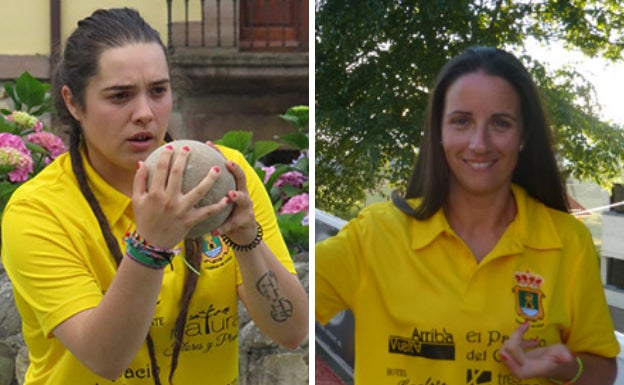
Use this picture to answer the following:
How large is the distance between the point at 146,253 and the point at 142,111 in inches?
6.9

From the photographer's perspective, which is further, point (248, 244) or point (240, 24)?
point (240, 24)

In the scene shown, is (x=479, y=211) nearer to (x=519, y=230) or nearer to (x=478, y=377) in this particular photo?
(x=519, y=230)

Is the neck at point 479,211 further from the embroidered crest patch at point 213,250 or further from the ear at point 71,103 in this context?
the ear at point 71,103

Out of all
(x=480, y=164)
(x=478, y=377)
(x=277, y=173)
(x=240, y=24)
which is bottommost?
(x=478, y=377)

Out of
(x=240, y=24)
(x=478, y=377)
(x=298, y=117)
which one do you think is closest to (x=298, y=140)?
(x=298, y=117)

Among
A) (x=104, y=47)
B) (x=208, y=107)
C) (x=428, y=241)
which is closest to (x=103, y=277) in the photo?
(x=104, y=47)

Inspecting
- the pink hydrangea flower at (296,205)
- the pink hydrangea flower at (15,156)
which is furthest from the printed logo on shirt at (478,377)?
the pink hydrangea flower at (15,156)

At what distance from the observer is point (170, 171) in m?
0.76

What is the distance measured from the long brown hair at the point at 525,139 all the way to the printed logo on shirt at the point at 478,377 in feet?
0.54

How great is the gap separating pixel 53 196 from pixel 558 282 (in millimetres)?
525

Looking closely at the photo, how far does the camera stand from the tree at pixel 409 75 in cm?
92

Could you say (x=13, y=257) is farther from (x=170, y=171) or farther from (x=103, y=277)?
(x=170, y=171)

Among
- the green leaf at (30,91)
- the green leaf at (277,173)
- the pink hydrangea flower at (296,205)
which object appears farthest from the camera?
the green leaf at (30,91)

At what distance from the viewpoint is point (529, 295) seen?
91 cm
